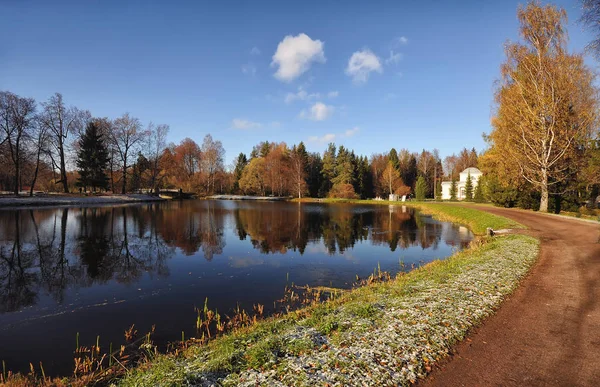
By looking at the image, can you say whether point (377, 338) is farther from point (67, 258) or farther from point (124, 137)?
point (124, 137)

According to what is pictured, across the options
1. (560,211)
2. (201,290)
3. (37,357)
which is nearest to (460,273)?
(201,290)

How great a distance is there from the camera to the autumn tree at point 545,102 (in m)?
25.1

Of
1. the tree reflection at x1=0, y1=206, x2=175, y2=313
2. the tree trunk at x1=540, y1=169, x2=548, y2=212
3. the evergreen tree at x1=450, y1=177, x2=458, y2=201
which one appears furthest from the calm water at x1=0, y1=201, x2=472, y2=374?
the evergreen tree at x1=450, y1=177, x2=458, y2=201

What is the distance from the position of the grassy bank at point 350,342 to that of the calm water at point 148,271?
6.68 feet

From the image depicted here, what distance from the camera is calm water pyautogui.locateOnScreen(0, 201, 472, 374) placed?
6730 millimetres

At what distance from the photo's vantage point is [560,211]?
1133 inches

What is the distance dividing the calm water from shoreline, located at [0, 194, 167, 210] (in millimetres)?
20956

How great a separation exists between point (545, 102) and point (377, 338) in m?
29.4

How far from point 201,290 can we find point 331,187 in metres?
69.5

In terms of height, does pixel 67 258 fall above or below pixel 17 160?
below

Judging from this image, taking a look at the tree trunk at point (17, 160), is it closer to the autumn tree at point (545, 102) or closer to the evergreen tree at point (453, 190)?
the autumn tree at point (545, 102)

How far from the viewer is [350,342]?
499 cm

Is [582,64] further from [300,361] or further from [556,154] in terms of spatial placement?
[300,361]

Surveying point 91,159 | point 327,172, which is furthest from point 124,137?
point 327,172
